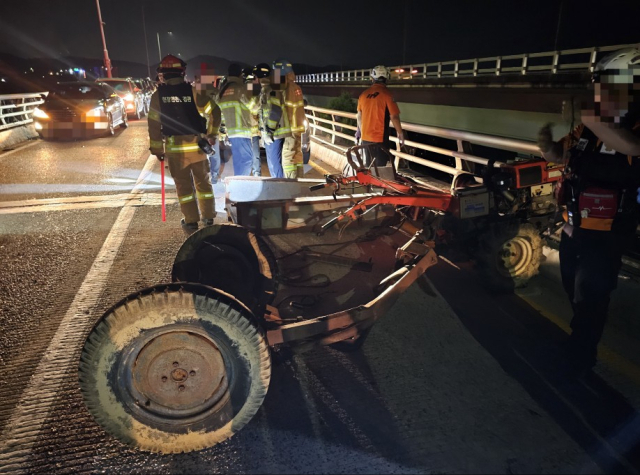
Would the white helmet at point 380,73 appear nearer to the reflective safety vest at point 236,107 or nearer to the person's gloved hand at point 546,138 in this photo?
the reflective safety vest at point 236,107

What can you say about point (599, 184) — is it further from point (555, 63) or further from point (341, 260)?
point (555, 63)

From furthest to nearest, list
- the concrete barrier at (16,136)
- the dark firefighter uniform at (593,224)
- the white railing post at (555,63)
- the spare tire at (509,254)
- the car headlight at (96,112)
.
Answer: the white railing post at (555,63) < the car headlight at (96,112) < the concrete barrier at (16,136) < the spare tire at (509,254) < the dark firefighter uniform at (593,224)

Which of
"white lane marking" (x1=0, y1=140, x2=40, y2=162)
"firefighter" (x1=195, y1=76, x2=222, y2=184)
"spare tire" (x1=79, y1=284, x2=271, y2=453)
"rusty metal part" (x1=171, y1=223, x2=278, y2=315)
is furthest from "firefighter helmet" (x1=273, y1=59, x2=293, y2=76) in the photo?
"white lane marking" (x1=0, y1=140, x2=40, y2=162)

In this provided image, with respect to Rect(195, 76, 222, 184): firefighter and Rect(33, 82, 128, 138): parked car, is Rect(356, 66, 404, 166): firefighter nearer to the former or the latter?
Rect(195, 76, 222, 184): firefighter

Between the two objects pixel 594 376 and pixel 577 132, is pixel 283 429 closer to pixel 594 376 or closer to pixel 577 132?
pixel 594 376

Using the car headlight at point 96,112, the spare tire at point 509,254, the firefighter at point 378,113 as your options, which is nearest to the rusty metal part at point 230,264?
the spare tire at point 509,254

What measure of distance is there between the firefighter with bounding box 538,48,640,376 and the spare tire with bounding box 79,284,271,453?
218cm

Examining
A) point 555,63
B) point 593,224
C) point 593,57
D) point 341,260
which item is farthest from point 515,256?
point 555,63

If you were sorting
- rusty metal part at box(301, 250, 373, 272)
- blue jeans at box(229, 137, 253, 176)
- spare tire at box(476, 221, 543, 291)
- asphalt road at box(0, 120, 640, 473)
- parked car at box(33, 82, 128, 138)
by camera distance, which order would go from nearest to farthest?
asphalt road at box(0, 120, 640, 473)
spare tire at box(476, 221, 543, 291)
rusty metal part at box(301, 250, 373, 272)
blue jeans at box(229, 137, 253, 176)
parked car at box(33, 82, 128, 138)

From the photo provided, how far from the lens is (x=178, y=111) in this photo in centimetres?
584

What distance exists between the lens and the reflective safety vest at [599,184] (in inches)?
106

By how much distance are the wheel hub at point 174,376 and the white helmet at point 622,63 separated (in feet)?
8.75

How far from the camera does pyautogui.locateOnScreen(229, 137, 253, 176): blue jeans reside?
26.0 feet

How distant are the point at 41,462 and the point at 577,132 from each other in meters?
3.78
